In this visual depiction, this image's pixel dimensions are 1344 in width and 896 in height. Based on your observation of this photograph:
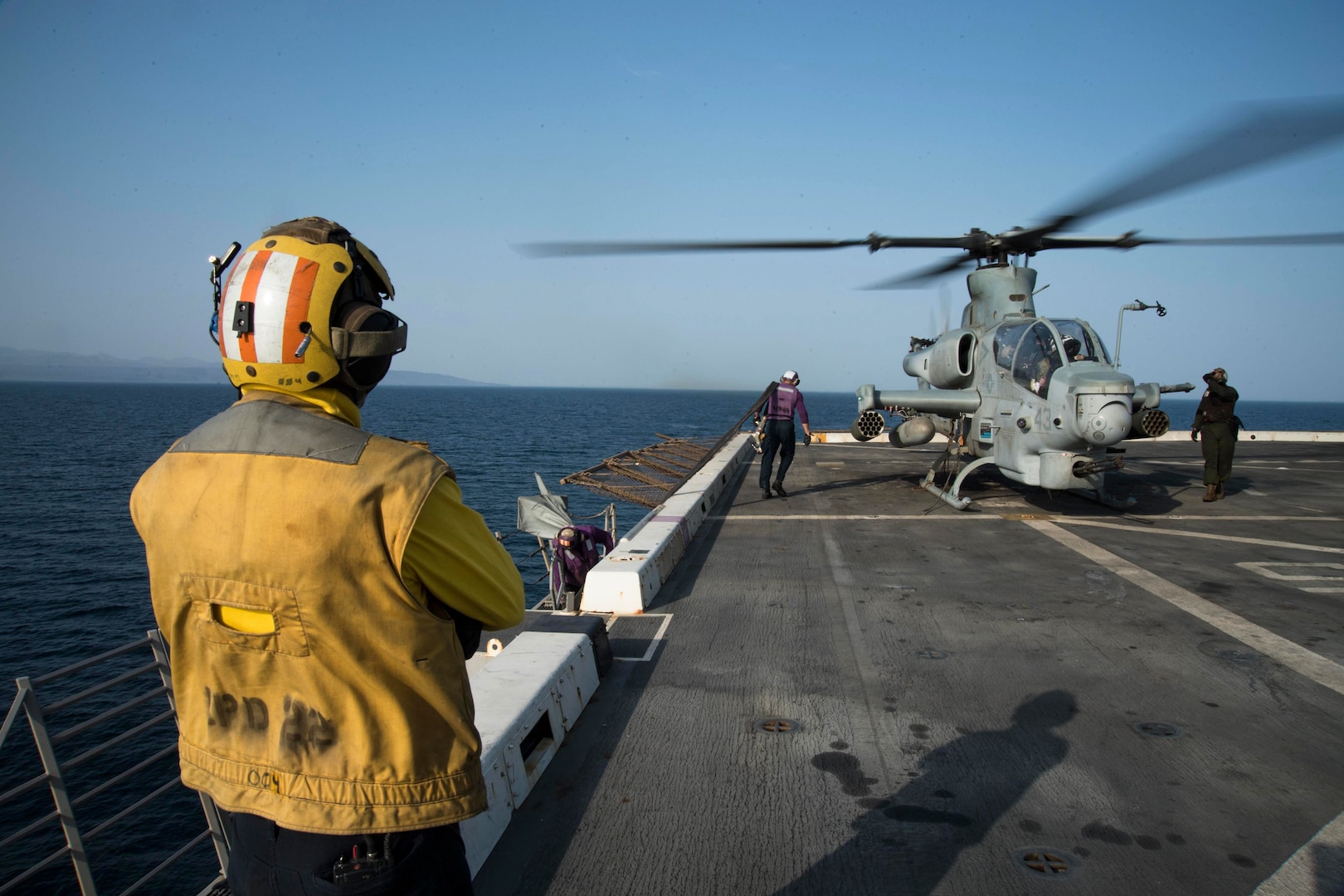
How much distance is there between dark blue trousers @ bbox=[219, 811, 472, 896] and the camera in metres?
1.70

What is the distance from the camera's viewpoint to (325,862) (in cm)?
171

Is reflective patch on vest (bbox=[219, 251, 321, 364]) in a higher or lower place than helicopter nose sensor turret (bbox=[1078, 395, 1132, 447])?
higher

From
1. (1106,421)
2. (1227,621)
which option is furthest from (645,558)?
(1106,421)

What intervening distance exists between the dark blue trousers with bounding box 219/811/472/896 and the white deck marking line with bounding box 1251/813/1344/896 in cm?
335

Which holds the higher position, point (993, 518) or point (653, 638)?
point (993, 518)

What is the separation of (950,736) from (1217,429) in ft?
33.1

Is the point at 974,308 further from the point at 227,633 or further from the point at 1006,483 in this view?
the point at 227,633

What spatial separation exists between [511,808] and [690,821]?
87 cm

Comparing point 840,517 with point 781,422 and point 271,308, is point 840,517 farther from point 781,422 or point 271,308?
point 271,308

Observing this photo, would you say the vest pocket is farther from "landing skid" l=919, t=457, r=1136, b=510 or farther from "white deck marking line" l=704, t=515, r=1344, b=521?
"landing skid" l=919, t=457, r=1136, b=510

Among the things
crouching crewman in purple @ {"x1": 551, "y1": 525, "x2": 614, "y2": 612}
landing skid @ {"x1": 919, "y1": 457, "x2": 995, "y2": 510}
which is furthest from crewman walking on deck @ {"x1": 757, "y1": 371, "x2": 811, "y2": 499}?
crouching crewman in purple @ {"x1": 551, "y1": 525, "x2": 614, "y2": 612}

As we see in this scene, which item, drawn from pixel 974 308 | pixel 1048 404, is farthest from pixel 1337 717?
pixel 974 308

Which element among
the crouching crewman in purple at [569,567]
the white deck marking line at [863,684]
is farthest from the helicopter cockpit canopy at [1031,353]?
the crouching crewman in purple at [569,567]

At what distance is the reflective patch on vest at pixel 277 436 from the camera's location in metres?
1.66
